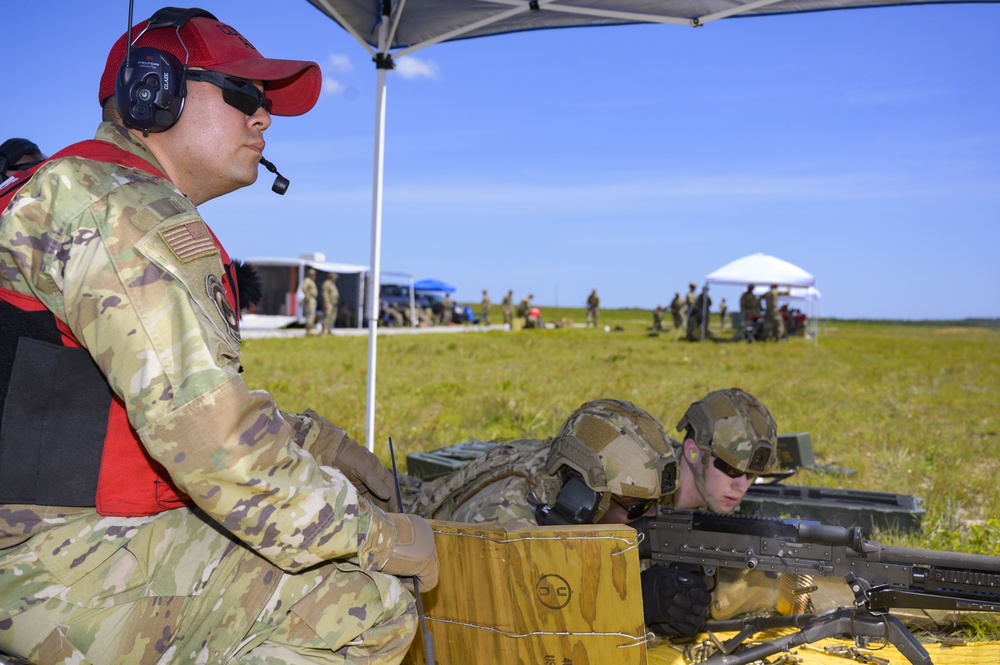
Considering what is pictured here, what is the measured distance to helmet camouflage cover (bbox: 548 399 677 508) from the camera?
3.51m

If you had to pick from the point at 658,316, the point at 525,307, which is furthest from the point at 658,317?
the point at 525,307

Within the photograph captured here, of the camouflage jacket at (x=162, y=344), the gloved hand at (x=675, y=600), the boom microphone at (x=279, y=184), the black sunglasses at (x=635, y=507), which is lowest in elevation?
the gloved hand at (x=675, y=600)

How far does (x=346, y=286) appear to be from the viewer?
115 feet

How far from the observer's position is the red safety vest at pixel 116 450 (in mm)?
2025

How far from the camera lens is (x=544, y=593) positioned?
9.17 feet

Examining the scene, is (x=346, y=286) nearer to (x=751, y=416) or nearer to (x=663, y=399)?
(x=663, y=399)

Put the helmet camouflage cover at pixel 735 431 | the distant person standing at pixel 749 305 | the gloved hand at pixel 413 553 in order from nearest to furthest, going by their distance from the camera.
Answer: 1. the gloved hand at pixel 413 553
2. the helmet camouflage cover at pixel 735 431
3. the distant person standing at pixel 749 305

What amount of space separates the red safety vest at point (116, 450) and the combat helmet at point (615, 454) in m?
1.77

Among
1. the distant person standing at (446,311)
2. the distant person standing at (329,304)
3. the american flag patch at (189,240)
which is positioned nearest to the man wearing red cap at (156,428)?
the american flag patch at (189,240)

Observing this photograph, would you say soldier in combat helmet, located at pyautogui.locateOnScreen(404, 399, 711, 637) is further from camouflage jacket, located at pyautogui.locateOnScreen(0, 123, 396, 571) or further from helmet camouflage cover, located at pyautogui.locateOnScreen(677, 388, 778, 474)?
camouflage jacket, located at pyautogui.locateOnScreen(0, 123, 396, 571)

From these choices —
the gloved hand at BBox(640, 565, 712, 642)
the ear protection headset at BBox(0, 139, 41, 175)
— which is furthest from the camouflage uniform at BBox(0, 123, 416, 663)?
the ear protection headset at BBox(0, 139, 41, 175)

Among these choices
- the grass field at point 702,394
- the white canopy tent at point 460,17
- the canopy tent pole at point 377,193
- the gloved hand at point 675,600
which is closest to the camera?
the gloved hand at point 675,600

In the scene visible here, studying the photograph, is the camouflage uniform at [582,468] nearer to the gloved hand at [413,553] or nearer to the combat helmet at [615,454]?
the combat helmet at [615,454]

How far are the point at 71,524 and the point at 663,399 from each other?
11.2 metres
